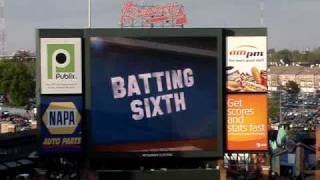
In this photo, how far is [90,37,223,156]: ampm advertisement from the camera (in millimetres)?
23609

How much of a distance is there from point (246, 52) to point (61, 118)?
677 centimetres

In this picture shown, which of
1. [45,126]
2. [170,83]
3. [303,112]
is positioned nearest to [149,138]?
[170,83]

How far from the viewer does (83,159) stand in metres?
24.1

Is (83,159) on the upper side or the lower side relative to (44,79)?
A: lower

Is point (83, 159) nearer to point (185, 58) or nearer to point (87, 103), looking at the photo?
point (87, 103)

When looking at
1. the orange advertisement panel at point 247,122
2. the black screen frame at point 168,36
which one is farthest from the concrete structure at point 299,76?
the black screen frame at point 168,36

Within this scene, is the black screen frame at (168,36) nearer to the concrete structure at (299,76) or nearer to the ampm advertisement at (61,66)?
the ampm advertisement at (61,66)

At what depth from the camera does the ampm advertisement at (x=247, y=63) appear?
24.0 metres

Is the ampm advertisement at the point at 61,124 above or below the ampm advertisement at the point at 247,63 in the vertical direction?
below

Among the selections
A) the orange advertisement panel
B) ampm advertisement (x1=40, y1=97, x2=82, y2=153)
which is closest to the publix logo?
the orange advertisement panel

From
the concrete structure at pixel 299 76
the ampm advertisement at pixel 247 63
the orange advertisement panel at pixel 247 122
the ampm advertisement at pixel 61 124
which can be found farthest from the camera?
the concrete structure at pixel 299 76

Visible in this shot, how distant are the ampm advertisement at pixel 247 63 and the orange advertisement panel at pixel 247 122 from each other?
1.19 feet

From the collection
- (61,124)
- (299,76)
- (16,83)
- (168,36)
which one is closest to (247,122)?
(168,36)

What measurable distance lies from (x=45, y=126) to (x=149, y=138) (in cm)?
359
